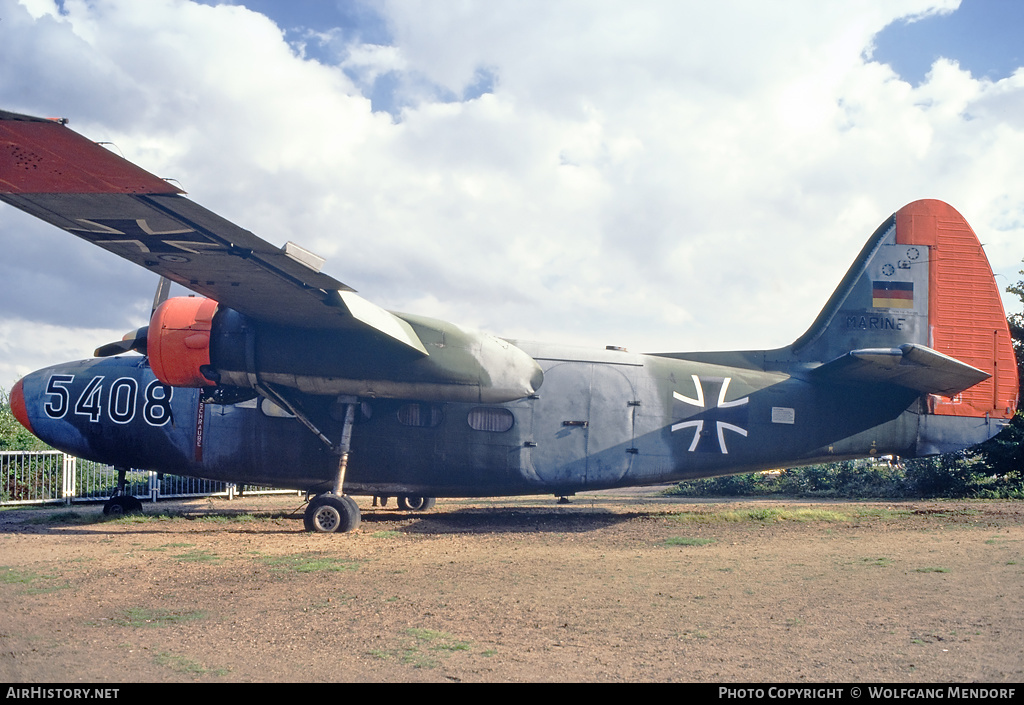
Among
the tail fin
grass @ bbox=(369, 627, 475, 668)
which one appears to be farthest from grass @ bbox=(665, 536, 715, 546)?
grass @ bbox=(369, 627, 475, 668)

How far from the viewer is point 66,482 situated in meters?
19.8

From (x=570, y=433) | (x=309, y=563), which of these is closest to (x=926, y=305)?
(x=570, y=433)

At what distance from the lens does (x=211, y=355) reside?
38.2 ft

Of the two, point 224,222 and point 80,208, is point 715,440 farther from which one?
point 80,208

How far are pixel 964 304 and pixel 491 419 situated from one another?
30.7 feet

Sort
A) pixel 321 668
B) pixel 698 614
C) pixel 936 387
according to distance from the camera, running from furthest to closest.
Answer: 1. pixel 936 387
2. pixel 698 614
3. pixel 321 668

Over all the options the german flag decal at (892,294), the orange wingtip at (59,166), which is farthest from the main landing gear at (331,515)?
the german flag decal at (892,294)

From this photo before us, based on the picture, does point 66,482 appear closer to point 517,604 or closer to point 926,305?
point 517,604

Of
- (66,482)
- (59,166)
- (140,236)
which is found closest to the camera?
(59,166)

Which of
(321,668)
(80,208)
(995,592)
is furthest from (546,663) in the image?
(80,208)

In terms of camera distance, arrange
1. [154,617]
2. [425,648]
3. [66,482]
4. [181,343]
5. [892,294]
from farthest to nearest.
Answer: [66,482], [892,294], [181,343], [154,617], [425,648]

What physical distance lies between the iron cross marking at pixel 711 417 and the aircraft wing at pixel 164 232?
496cm

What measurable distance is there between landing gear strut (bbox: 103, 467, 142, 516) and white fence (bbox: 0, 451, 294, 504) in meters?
4.49
